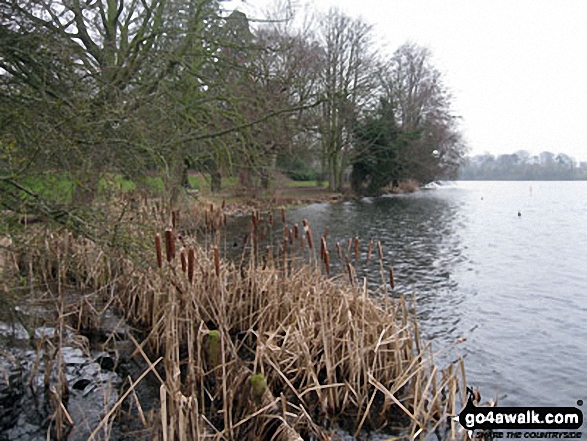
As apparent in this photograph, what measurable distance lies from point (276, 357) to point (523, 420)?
2.67 metres

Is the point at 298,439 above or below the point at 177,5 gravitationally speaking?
below

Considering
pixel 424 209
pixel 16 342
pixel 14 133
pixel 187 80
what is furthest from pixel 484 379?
pixel 424 209

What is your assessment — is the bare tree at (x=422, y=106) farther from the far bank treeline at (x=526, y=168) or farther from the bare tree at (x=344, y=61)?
the far bank treeline at (x=526, y=168)

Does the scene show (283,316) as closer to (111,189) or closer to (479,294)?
(111,189)

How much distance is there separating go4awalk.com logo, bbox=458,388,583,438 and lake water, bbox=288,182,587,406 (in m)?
0.17

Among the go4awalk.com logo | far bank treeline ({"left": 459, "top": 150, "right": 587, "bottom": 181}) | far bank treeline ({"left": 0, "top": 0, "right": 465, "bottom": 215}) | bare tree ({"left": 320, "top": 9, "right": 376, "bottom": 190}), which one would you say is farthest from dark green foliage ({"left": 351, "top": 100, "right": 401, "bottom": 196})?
far bank treeline ({"left": 459, "top": 150, "right": 587, "bottom": 181})

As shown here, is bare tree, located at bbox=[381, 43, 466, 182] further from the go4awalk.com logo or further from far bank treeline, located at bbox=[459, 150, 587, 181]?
far bank treeline, located at bbox=[459, 150, 587, 181]

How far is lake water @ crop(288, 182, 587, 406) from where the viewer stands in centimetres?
653

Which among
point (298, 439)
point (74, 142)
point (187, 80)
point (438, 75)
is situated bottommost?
point (298, 439)

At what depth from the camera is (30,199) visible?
14.8ft

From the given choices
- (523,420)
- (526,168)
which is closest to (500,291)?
(523,420)

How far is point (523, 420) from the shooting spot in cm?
529

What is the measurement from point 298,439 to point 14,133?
3.50m

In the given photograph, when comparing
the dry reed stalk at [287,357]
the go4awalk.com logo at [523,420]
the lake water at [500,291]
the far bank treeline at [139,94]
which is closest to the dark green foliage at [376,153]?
the lake water at [500,291]
